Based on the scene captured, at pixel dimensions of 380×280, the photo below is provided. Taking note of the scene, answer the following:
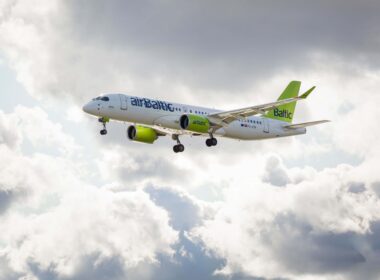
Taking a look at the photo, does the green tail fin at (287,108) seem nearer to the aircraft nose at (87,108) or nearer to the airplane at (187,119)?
the airplane at (187,119)

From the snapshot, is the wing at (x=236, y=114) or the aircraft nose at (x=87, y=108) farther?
the wing at (x=236, y=114)

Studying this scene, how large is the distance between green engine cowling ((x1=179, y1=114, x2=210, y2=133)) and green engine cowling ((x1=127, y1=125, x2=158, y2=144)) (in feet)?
31.2

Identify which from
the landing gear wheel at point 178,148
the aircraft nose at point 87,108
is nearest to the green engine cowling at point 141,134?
the landing gear wheel at point 178,148

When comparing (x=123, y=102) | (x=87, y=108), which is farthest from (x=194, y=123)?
(x=87, y=108)

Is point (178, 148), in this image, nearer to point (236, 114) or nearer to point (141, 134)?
point (141, 134)

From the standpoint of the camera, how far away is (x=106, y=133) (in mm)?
94812

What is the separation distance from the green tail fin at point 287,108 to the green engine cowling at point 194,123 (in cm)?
1714

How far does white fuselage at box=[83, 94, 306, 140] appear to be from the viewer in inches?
3841

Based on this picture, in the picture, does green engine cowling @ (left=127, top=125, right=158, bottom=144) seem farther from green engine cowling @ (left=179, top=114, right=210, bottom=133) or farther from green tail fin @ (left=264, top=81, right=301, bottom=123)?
green tail fin @ (left=264, top=81, right=301, bottom=123)

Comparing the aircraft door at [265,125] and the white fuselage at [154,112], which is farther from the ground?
the aircraft door at [265,125]

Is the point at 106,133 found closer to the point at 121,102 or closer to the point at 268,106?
the point at 121,102

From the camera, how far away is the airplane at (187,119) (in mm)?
97812

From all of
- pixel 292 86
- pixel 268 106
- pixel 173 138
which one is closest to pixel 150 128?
pixel 173 138

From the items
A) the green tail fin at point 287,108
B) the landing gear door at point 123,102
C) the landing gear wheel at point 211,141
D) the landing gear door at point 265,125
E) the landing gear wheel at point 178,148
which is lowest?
the landing gear wheel at point 211,141
